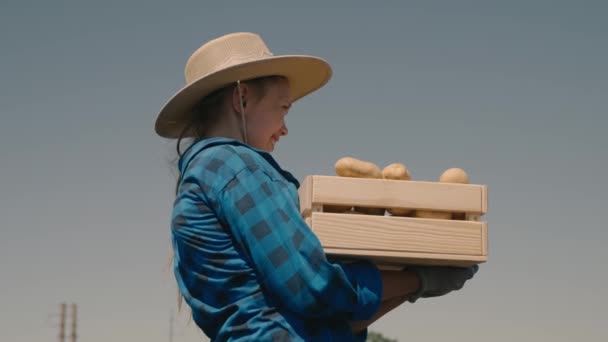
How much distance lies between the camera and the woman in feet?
11.3

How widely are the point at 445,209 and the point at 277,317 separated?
890 mm

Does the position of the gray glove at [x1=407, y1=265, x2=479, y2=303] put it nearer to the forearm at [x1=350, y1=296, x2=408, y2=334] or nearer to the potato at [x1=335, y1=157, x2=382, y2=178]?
the forearm at [x1=350, y1=296, x2=408, y2=334]

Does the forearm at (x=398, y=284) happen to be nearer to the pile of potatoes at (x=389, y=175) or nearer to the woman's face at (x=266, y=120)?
the pile of potatoes at (x=389, y=175)

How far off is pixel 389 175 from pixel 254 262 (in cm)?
83

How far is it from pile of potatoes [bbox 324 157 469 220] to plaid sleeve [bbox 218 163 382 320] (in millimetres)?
507

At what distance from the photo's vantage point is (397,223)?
3.82m

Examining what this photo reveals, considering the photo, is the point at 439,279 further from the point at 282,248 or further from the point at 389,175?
the point at 282,248

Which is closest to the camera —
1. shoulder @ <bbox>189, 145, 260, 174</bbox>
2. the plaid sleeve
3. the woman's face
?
the plaid sleeve

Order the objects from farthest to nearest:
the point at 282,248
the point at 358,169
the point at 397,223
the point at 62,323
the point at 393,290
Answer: the point at 62,323
the point at 358,169
the point at 397,223
the point at 393,290
the point at 282,248

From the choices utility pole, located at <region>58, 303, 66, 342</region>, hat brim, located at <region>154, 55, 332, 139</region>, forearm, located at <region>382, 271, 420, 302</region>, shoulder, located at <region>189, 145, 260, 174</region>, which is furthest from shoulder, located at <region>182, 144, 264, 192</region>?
utility pole, located at <region>58, 303, 66, 342</region>

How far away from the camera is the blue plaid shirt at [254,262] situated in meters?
3.44


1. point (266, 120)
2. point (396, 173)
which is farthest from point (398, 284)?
point (266, 120)

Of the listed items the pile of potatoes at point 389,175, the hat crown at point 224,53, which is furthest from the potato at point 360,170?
the hat crown at point 224,53

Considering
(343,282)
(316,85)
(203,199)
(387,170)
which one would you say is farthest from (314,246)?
(316,85)
